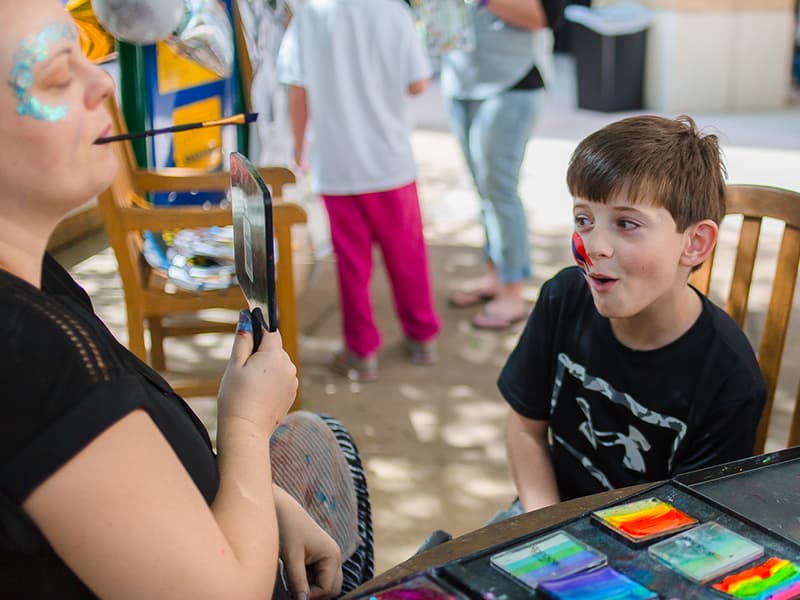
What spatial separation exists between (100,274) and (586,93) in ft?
18.1

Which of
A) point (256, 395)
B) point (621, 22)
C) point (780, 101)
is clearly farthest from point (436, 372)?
point (780, 101)

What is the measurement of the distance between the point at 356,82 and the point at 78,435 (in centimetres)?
270

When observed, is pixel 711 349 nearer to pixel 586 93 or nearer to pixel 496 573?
pixel 496 573

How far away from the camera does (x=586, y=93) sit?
354 inches

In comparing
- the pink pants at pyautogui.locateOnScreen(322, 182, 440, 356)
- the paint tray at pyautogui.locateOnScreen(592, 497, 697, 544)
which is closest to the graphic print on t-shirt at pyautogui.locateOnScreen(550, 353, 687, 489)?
the paint tray at pyautogui.locateOnScreen(592, 497, 697, 544)

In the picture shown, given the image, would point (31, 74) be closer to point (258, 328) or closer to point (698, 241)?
point (258, 328)

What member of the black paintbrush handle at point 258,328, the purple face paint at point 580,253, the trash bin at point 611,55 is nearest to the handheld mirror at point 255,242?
the black paintbrush handle at point 258,328

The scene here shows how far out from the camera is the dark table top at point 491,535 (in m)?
1.13

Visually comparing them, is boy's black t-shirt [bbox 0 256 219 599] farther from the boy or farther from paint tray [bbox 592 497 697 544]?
the boy

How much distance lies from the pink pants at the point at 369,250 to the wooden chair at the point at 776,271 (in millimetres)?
1719

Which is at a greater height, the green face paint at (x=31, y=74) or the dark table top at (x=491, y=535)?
the green face paint at (x=31, y=74)

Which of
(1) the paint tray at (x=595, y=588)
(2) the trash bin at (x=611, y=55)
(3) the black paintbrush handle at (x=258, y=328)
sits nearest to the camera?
(1) the paint tray at (x=595, y=588)

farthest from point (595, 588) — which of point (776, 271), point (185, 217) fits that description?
point (185, 217)

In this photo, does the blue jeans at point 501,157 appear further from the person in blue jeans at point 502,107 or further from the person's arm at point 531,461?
the person's arm at point 531,461
